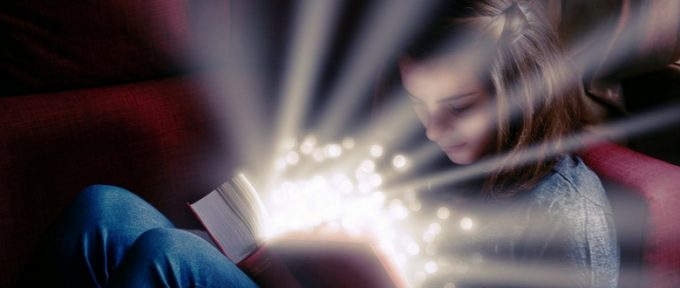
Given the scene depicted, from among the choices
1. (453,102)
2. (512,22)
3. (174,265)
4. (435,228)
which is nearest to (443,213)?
(435,228)

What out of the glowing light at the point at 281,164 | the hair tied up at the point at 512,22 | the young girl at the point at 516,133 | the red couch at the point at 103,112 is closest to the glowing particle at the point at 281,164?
the glowing light at the point at 281,164

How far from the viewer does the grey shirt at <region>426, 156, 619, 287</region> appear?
82 centimetres

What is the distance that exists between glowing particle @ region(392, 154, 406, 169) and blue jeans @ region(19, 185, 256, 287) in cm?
37

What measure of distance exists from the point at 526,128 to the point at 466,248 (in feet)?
0.73

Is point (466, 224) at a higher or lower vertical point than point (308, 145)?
lower

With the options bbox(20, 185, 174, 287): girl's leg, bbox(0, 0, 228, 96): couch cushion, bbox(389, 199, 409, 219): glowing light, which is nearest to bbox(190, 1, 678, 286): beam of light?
bbox(389, 199, 409, 219): glowing light

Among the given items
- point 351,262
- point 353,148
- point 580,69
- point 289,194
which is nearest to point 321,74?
point 353,148

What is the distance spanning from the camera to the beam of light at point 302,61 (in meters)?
1.31

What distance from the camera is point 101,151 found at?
1145 mm

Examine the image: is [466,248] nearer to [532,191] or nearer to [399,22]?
[532,191]

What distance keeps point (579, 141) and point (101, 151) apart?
870 millimetres

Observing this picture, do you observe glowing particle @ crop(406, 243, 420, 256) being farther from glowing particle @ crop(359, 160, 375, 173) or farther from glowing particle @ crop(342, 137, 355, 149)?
glowing particle @ crop(342, 137, 355, 149)

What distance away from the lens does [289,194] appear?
1.13 metres

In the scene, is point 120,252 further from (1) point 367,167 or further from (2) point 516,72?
(2) point 516,72
